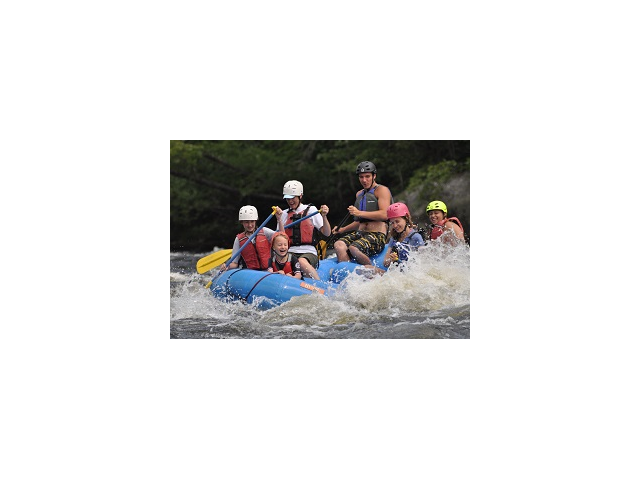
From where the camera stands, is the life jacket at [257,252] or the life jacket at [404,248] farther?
the life jacket at [257,252]

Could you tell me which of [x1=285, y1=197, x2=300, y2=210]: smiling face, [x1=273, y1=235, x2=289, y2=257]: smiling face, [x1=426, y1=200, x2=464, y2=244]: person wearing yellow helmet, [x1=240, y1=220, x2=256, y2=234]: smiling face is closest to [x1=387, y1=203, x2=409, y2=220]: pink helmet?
Answer: [x1=426, y1=200, x2=464, y2=244]: person wearing yellow helmet

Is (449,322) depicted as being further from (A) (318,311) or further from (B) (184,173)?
(B) (184,173)

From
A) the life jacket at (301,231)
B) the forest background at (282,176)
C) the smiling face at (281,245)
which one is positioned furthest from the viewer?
the forest background at (282,176)

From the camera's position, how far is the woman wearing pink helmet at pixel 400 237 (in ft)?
24.6

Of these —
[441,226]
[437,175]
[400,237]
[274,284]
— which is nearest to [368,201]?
[400,237]

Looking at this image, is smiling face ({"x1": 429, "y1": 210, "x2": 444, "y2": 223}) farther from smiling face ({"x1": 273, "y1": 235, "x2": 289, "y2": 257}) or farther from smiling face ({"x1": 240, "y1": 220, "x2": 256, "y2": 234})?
smiling face ({"x1": 240, "y1": 220, "x2": 256, "y2": 234})

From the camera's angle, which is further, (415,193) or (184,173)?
(184,173)

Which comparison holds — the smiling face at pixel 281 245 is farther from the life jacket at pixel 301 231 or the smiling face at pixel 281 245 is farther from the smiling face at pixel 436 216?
the smiling face at pixel 436 216

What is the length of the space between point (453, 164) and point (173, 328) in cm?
738

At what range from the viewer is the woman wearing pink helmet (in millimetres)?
7496

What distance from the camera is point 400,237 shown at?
7633 mm

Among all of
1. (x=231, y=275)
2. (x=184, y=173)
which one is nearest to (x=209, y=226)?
(x=184, y=173)

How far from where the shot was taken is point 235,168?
16.9 meters

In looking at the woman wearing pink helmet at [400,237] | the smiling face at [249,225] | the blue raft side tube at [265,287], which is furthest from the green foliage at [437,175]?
the blue raft side tube at [265,287]
